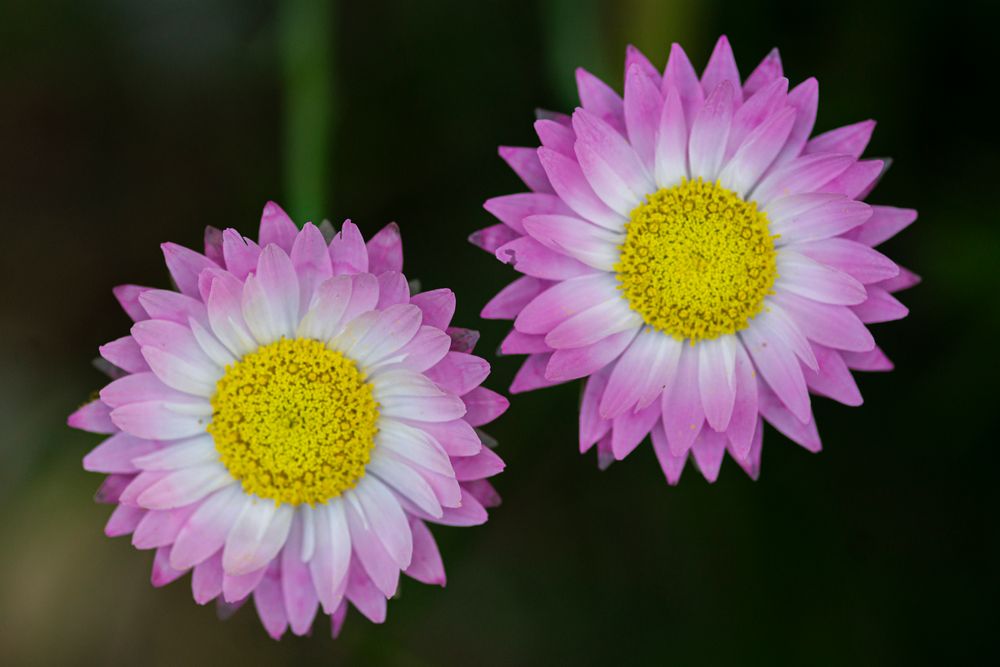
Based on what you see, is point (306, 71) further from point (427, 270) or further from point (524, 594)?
point (524, 594)

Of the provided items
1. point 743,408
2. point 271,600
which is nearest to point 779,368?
point 743,408

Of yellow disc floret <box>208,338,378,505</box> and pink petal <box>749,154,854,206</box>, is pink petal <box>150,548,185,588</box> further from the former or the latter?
pink petal <box>749,154,854,206</box>

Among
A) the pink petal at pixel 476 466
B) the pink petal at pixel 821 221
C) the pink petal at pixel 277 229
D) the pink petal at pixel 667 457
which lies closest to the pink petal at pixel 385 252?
the pink petal at pixel 277 229

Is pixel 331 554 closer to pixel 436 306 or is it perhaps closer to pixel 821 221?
pixel 436 306

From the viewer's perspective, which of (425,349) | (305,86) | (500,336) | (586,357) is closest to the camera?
(425,349)

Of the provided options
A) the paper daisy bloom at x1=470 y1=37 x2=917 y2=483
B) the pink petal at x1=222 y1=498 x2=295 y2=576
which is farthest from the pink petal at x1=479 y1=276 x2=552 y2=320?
the pink petal at x1=222 y1=498 x2=295 y2=576

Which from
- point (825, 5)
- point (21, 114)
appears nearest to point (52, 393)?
point (21, 114)

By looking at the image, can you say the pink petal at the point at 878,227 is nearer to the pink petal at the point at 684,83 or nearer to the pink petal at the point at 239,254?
the pink petal at the point at 684,83
